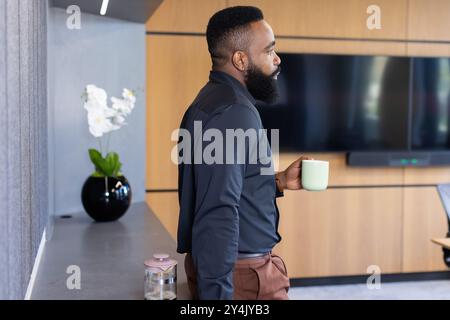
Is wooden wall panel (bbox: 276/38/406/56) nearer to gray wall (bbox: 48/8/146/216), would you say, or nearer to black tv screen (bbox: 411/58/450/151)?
black tv screen (bbox: 411/58/450/151)

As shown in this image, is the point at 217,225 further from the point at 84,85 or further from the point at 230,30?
the point at 84,85

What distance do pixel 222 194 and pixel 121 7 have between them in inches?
66.2

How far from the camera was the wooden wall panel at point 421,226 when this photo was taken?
4.60 meters

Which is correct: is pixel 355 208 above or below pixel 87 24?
below

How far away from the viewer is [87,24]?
3.05 meters

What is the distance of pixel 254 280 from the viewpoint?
4.86 ft

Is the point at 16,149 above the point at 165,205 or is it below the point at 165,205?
above

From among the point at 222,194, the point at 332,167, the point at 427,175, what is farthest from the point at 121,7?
the point at 427,175

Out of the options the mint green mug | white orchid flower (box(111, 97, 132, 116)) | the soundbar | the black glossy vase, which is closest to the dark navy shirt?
the mint green mug
